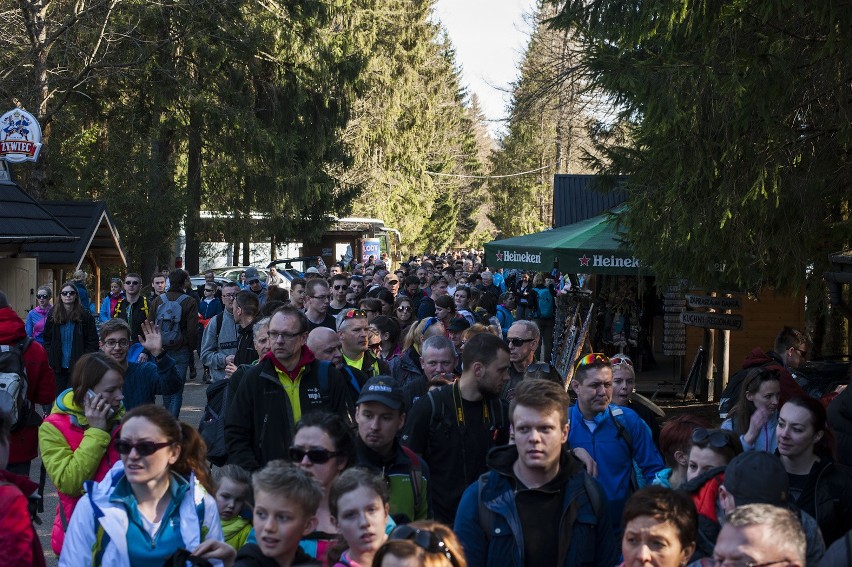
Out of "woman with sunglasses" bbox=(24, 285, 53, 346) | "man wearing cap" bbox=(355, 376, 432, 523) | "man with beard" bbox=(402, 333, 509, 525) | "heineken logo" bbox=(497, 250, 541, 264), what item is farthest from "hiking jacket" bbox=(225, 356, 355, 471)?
"heineken logo" bbox=(497, 250, 541, 264)

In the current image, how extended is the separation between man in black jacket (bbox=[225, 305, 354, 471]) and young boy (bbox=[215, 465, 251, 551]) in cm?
97

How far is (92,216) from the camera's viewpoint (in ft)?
74.7

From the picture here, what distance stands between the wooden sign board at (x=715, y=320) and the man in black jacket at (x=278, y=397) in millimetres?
Result: 7940

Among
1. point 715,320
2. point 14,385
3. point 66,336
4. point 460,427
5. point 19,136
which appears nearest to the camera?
point 460,427

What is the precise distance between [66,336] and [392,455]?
24.8 ft

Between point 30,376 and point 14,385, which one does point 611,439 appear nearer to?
point 14,385

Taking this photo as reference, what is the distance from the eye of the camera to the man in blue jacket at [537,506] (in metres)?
4.46

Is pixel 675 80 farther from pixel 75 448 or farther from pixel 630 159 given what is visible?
pixel 75 448

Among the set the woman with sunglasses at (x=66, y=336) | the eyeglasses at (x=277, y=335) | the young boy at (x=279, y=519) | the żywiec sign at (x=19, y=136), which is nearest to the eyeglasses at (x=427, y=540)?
the young boy at (x=279, y=519)

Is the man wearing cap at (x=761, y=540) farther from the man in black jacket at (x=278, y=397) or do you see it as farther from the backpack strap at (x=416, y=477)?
the man in black jacket at (x=278, y=397)

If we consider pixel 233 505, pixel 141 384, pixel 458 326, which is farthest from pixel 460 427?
pixel 458 326

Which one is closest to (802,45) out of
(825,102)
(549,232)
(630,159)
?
(825,102)

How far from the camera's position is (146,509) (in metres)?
4.46

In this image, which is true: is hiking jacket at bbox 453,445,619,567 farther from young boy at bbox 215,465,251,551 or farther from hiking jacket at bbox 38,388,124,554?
hiking jacket at bbox 38,388,124,554
